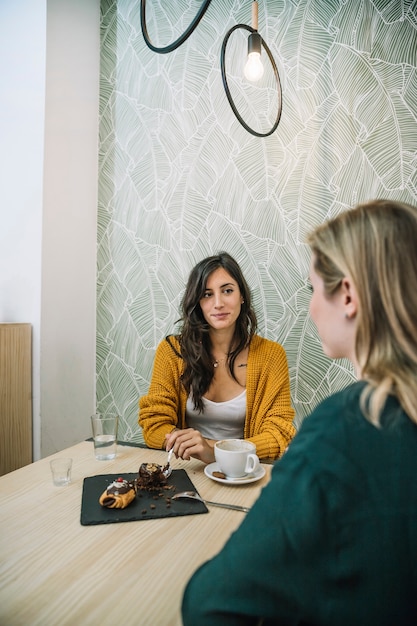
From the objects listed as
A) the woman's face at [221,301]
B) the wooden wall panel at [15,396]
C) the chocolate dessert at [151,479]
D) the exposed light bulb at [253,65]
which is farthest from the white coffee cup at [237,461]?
the wooden wall panel at [15,396]

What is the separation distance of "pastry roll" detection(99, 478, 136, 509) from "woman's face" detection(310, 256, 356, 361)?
533 mm

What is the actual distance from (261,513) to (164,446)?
0.89m

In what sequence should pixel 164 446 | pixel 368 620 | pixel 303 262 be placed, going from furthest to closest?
pixel 303 262
pixel 164 446
pixel 368 620

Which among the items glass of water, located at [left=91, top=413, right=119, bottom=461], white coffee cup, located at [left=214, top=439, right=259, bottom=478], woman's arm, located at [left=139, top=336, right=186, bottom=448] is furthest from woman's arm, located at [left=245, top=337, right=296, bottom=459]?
glass of water, located at [left=91, top=413, right=119, bottom=461]

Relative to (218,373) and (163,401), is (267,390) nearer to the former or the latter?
(218,373)

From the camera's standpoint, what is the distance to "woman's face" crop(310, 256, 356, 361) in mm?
661

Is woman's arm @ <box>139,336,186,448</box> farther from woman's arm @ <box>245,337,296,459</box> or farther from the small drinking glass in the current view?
the small drinking glass

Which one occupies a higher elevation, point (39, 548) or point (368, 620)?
point (368, 620)

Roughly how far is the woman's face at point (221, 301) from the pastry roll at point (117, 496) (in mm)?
916

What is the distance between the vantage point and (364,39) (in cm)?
202


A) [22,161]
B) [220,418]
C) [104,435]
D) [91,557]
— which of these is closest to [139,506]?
[91,557]

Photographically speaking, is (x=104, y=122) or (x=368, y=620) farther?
(x=104, y=122)

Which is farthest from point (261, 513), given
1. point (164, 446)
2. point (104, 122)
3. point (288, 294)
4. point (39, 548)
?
point (104, 122)

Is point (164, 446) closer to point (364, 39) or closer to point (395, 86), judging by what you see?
point (395, 86)
